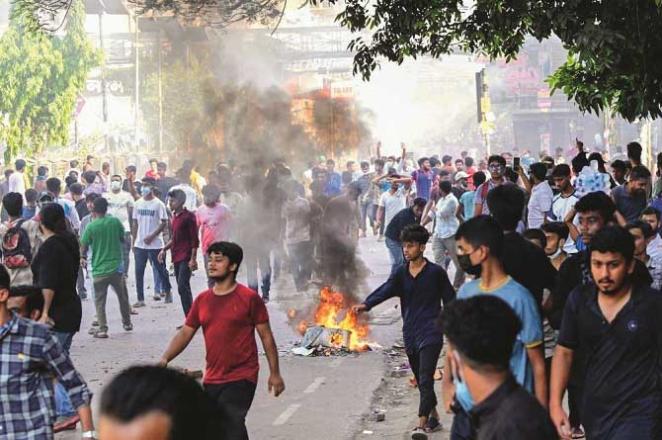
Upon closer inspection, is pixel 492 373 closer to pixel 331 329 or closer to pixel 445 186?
pixel 331 329

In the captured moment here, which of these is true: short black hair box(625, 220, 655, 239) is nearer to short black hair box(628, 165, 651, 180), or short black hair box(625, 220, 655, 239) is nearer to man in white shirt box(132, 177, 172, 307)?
short black hair box(628, 165, 651, 180)

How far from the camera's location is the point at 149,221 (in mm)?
17062

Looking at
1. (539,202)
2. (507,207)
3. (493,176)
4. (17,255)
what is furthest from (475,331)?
(493,176)

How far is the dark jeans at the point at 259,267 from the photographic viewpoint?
54.9ft

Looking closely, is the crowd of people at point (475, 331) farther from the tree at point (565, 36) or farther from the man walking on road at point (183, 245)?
the tree at point (565, 36)

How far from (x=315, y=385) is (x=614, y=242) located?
5.78 metres

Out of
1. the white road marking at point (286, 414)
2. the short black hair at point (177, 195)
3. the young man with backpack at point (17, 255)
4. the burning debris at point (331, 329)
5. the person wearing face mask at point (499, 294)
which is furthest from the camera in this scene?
the short black hair at point (177, 195)

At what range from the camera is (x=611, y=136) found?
5138cm

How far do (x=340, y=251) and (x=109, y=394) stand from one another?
13.2 meters

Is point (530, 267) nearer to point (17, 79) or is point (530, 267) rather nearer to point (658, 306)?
point (658, 306)

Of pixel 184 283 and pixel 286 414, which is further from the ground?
pixel 184 283

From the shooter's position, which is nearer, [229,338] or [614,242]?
[614,242]

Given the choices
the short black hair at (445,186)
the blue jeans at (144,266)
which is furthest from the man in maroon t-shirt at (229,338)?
the short black hair at (445,186)

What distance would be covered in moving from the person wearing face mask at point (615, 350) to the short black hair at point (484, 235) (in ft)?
1.71
